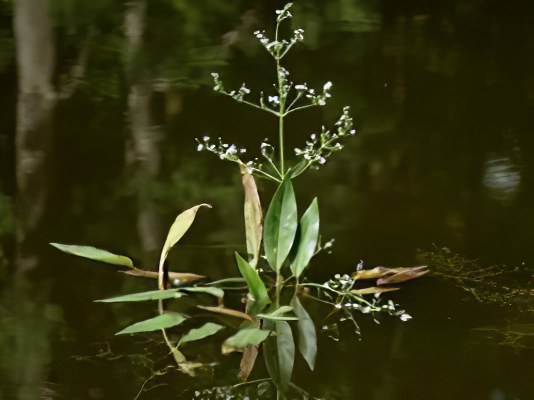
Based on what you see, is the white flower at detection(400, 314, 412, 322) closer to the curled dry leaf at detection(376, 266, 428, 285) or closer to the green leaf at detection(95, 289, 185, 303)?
the curled dry leaf at detection(376, 266, 428, 285)

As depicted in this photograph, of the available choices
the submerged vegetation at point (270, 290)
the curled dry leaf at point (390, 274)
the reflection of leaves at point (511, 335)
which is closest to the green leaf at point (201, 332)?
the submerged vegetation at point (270, 290)

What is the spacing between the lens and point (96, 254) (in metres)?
1.18

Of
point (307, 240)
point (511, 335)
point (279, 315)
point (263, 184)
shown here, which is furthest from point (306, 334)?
point (263, 184)

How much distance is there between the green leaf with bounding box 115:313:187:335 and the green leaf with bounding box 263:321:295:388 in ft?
0.37

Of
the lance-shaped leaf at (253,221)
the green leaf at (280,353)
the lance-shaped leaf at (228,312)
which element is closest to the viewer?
the green leaf at (280,353)

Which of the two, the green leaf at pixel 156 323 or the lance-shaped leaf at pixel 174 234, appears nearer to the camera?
the green leaf at pixel 156 323

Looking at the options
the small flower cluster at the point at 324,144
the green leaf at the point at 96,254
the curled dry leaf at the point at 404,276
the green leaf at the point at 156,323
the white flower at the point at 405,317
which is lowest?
the white flower at the point at 405,317

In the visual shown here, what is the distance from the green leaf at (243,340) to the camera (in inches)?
39.0

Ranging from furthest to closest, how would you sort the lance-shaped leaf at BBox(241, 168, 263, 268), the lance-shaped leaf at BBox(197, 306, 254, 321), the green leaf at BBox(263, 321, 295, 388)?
the lance-shaped leaf at BBox(241, 168, 263, 268) < the lance-shaped leaf at BBox(197, 306, 254, 321) < the green leaf at BBox(263, 321, 295, 388)

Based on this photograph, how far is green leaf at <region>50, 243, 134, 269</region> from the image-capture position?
1162 millimetres

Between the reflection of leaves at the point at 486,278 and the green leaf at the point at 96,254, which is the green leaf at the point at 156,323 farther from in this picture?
the reflection of leaves at the point at 486,278

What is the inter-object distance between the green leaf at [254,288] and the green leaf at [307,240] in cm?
7

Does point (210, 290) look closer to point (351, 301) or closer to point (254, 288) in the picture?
point (254, 288)

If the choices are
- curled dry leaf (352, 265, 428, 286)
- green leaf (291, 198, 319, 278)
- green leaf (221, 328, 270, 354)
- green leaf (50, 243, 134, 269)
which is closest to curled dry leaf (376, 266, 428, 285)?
curled dry leaf (352, 265, 428, 286)
